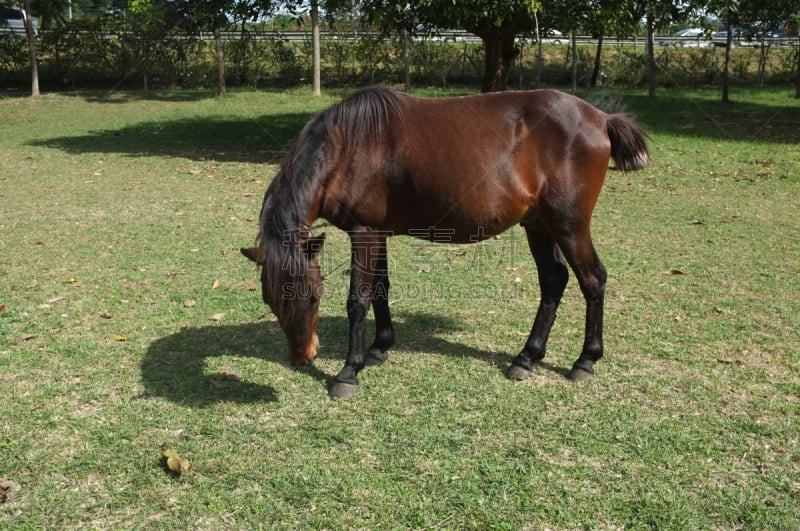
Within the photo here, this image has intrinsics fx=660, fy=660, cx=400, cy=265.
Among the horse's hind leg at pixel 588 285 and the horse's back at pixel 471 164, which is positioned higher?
the horse's back at pixel 471 164

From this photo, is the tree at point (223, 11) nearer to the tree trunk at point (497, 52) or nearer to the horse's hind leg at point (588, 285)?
the tree trunk at point (497, 52)

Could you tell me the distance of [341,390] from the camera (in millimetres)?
4473

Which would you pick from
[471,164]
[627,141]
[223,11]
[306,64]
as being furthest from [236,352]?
[306,64]

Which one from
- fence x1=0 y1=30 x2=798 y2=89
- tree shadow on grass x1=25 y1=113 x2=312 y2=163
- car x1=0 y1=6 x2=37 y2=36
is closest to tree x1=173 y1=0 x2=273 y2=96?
tree shadow on grass x1=25 y1=113 x2=312 y2=163

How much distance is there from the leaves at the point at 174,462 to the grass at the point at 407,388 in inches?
2.2

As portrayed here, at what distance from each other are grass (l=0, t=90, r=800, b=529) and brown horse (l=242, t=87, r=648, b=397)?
495mm

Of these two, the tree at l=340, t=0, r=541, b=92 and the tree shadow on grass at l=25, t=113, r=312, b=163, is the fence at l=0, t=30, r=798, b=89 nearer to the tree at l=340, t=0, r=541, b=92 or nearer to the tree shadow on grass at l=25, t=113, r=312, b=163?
the tree shadow on grass at l=25, t=113, r=312, b=163

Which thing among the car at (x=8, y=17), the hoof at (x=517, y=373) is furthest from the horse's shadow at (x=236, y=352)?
the car at (x=8, y=17)

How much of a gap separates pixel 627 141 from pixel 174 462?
3.59 metres

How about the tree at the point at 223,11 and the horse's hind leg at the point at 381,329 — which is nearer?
the horse's hind leg at the point at 381,329

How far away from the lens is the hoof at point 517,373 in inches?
186

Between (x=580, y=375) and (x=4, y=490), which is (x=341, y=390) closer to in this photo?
(x=580, y=375)

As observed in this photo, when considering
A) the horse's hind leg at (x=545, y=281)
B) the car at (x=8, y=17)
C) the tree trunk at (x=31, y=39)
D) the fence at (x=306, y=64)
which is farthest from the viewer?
the fence at (x=306, y=64)

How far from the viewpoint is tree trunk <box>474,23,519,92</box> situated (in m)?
13.7
